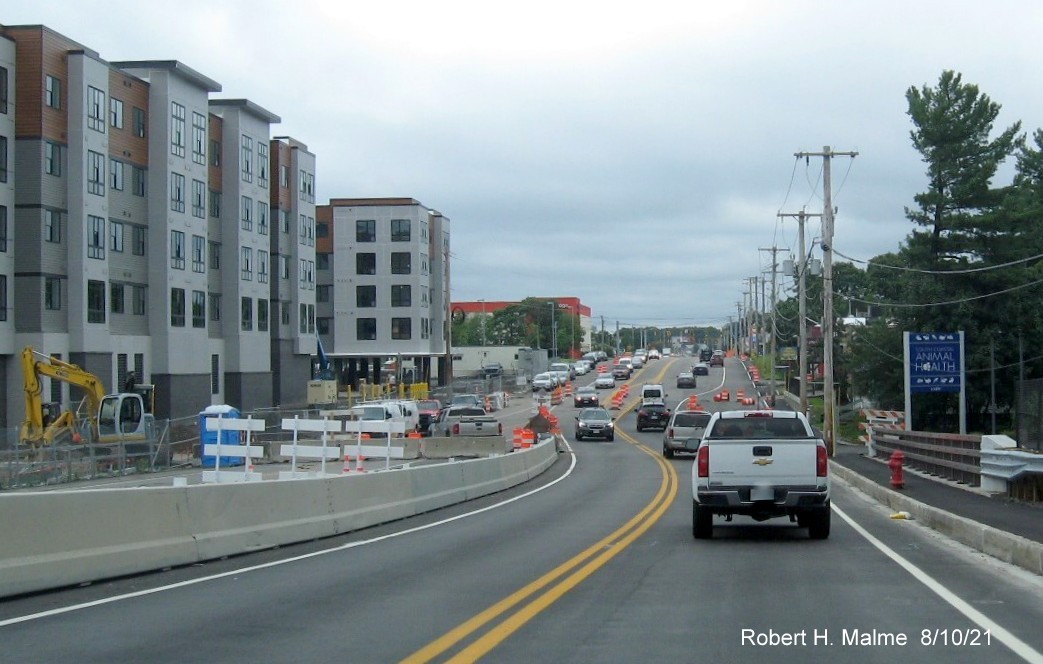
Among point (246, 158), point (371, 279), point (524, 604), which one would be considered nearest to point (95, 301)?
point (246, 158)

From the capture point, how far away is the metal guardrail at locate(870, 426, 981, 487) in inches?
1054

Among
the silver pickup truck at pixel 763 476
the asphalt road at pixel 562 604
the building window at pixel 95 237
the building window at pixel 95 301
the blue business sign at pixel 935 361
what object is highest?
the building window at pixel 95 237

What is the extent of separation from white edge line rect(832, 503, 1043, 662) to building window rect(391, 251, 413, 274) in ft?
278

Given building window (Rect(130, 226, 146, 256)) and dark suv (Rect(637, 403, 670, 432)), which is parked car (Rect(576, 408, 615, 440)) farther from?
building window (Rect(130, 226, 146, 256))

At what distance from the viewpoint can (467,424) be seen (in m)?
51.2

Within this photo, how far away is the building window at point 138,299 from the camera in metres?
57.4

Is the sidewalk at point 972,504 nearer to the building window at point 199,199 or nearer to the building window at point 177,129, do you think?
the building window at point 177,129

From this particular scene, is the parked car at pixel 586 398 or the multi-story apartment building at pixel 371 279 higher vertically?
the multi-story apartment building at pixel 371 279

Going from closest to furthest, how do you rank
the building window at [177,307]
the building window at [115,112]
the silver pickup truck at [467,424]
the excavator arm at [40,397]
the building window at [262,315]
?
the excavator arm at [40,397]
the silver pickup truck at [467,424]
the building window at [115,112]
the building window at [177,307]
the building window at [262,315]

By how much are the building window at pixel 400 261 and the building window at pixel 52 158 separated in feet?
161

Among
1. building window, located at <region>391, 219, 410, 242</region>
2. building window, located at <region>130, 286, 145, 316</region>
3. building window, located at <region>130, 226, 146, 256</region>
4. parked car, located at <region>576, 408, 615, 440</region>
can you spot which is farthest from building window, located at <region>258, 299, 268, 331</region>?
building window, located at <region>391, 219, 410, 242</region>

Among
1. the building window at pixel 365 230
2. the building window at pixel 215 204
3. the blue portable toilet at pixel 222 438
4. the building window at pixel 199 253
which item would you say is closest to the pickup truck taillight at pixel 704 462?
the blue portable toilet at pixel 222 438

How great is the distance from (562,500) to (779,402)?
64.9 meters

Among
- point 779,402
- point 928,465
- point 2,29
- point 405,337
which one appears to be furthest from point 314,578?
point 405,337
